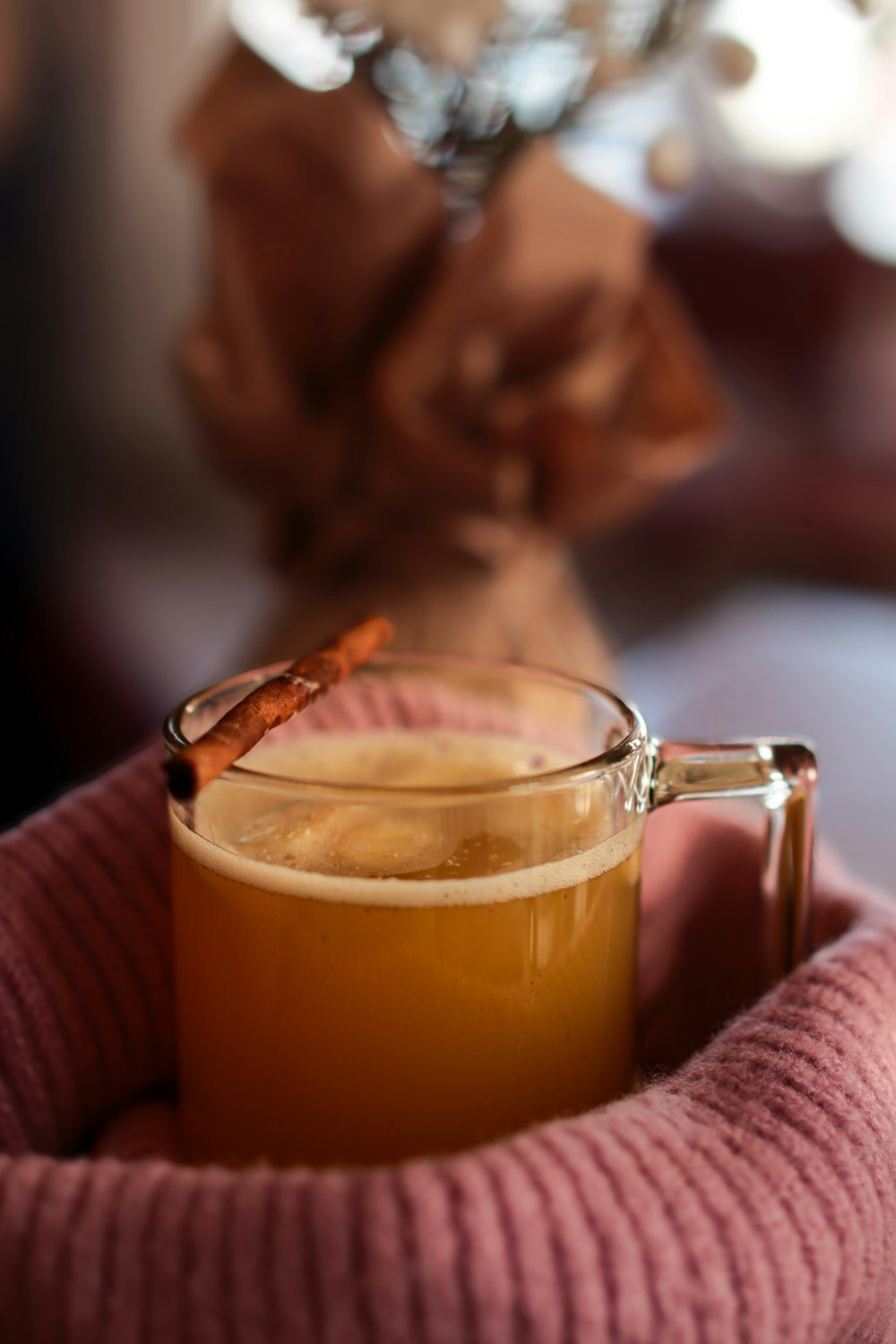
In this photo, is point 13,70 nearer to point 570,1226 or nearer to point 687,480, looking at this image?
point 687,480

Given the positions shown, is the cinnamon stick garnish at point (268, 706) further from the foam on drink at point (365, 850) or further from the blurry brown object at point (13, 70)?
the blurry brown object at point (13, 70)

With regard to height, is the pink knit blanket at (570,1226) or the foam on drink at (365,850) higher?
the foam on drink at (365,850)

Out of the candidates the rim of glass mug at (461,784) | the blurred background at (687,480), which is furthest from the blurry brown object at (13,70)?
the rim of glass mug at (461,784)

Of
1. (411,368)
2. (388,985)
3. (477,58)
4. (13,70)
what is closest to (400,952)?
(388,985)

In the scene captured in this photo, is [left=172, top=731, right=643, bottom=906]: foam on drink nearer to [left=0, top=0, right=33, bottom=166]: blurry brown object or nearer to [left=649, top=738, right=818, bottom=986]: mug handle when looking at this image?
[left=649, top=738, right=818, bottom=986]: mug handle

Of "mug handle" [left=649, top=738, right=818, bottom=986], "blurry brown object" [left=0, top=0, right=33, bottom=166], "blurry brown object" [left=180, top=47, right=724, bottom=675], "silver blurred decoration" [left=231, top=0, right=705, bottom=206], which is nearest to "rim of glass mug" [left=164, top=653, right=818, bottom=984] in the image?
"mug handle" [left=649, top=738, right=818, bottom=986]

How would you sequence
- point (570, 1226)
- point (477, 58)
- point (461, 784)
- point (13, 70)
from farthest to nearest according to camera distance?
point (13, 70), point (477, 58), point (461, 784), point (570, 1226)

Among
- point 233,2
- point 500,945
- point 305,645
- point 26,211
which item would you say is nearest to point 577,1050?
point 500,945
